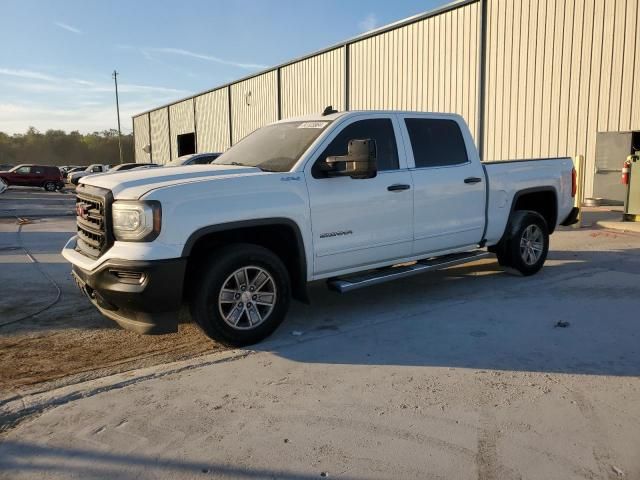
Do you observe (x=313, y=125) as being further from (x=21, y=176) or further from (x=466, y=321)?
(x=21, y=176)

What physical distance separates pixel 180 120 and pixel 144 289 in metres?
42.4

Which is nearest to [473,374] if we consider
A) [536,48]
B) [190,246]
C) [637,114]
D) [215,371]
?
[215,371]

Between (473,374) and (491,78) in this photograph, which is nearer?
(473,374)

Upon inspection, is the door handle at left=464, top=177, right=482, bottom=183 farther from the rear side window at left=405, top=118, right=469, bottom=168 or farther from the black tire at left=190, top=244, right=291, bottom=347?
the black tire at left=190, top=244, right=291, bottom=347

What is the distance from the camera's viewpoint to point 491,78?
1753 cm

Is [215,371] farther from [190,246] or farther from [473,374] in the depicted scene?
[473,374]

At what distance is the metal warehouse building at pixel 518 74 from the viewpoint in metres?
14.4

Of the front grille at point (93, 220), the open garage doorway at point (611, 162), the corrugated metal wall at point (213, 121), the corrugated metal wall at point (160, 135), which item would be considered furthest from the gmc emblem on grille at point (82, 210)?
the corrugated metal wall at point (160, 135)

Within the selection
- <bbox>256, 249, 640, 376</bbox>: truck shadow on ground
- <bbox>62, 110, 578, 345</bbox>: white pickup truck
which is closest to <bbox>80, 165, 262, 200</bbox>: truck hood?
<bbox>62, 110, 578, 345</bbox>: white pickup truck

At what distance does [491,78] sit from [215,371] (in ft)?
52.3

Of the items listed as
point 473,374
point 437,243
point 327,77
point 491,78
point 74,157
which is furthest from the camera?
point 74,157

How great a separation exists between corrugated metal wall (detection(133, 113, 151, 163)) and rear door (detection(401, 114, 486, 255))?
48962 millimetres

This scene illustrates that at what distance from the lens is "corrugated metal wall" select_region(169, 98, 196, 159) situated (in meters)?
42.2

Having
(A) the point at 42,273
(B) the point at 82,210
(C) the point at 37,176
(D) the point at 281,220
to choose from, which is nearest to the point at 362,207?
(D) the point at 281,220
